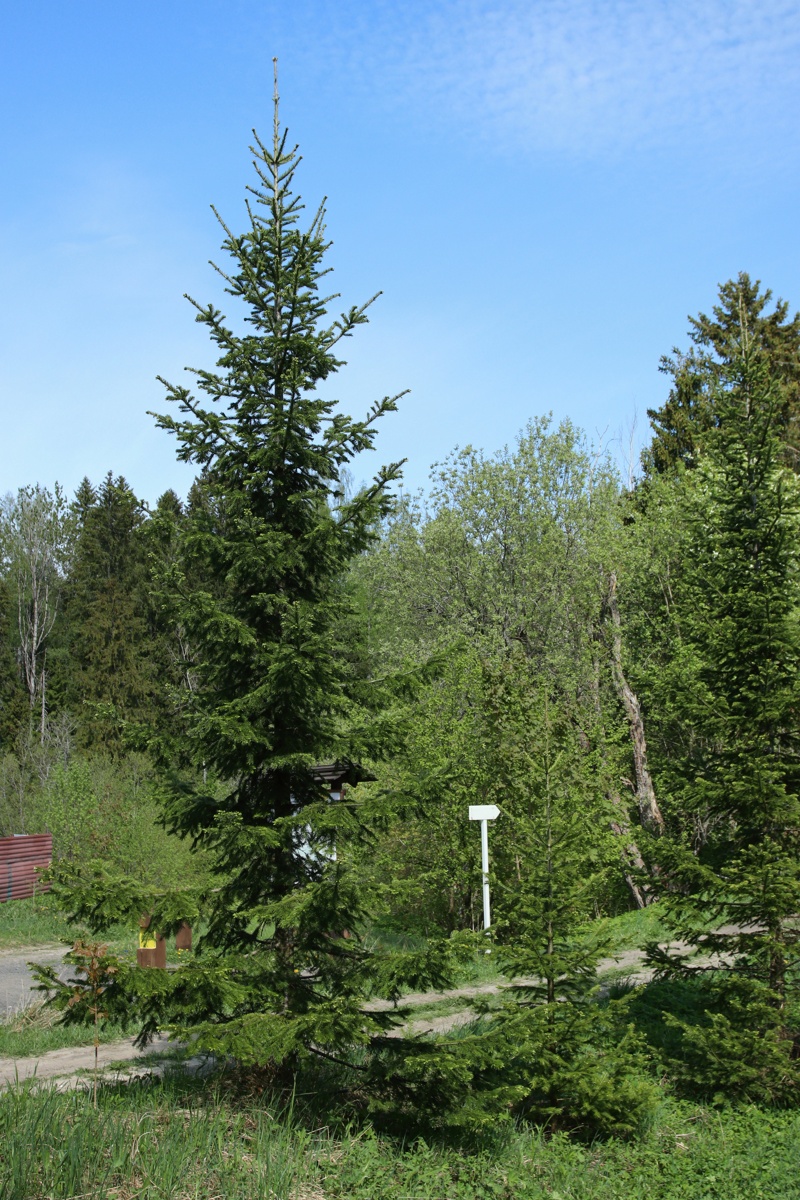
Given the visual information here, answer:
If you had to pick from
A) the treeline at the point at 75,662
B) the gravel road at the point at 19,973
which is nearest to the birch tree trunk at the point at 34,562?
the treeline at the point at 75,662

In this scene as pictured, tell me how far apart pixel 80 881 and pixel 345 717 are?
2.22 meters

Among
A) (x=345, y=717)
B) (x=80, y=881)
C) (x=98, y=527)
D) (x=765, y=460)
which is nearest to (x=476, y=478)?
(x=765, y=460)

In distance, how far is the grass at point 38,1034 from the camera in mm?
10531

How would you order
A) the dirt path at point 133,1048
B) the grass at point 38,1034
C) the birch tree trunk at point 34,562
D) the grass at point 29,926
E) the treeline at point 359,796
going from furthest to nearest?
the birch tree trunk at point 34,562, the grass at point 29,926, the grass at point 38,1034, the dirt path at point 133,1048, the treeline at point 359,796

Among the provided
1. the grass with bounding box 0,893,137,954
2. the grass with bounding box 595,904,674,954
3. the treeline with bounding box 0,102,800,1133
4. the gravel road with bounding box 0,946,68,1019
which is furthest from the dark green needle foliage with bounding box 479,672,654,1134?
the grass with bounding box 0,893,137,954

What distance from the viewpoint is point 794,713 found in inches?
328

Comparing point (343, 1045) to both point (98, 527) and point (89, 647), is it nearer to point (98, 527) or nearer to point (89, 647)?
point (89, 647)

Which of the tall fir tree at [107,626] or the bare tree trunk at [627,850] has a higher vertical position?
the tall fir tree at [107,626]

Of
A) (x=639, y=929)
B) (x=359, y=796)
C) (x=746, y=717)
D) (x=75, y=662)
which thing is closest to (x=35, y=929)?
(x=639, y=929)

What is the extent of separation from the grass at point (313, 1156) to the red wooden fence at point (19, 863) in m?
20.1

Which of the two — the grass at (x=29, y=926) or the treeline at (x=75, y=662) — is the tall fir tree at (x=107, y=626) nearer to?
the treeline at (x=75, y=662)

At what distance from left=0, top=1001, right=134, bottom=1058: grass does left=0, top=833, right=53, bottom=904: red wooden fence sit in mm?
14137

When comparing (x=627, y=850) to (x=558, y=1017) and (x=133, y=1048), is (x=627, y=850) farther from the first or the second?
(x=558, y=1017)

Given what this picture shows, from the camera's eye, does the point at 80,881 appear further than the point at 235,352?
No
